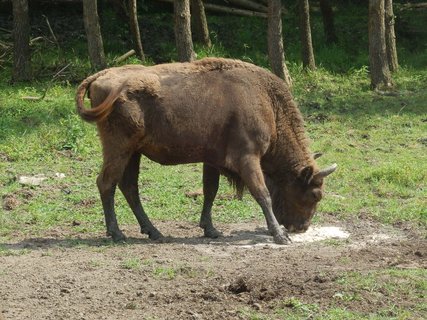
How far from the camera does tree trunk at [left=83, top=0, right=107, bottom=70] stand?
15.7m

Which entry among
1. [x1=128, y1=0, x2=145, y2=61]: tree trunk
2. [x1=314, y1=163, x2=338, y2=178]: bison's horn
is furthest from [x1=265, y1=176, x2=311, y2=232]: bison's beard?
[x1=128, y1=0, x2=145, y2=61]: tree trunk

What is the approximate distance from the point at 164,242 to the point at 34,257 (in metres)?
1.41

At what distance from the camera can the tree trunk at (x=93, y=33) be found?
51.4 feet

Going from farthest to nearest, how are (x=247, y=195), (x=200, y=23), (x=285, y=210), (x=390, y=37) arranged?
(x=200, y=23) < (x=390, y=37) < (x=247, y=195) < (x=285, y=210)

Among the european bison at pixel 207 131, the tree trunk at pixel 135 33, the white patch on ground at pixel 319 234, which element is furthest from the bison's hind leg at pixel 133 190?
the tree trunk at pixel 135 33

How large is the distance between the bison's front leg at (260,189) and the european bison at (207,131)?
10mm

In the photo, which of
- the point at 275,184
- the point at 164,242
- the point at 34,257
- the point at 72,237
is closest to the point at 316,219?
the point at 275,184

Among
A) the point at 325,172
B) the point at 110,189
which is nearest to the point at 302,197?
the point at 325,172

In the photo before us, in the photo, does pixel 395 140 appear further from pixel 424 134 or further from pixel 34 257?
pixel 34 257

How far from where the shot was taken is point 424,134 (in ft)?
48.7

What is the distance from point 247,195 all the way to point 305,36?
267 inches

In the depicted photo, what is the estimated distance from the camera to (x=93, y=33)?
51.7ft

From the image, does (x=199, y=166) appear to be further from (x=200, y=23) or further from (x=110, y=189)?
(x=200, y=23)

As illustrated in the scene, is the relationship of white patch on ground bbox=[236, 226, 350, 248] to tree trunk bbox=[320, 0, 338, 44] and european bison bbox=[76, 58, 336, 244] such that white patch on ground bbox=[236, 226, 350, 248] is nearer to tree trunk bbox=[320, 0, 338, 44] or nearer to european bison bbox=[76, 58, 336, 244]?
european bison bbox=[76, 58, 336, 244]
